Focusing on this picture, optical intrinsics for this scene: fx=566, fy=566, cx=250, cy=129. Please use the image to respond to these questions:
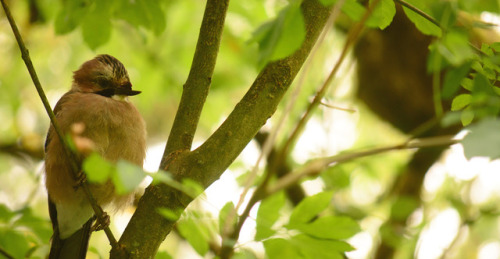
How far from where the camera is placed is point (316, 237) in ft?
8.89

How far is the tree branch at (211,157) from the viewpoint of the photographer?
9.95 ft

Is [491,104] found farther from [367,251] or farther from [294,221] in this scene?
[367,251]

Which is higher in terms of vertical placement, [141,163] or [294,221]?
[141,163]

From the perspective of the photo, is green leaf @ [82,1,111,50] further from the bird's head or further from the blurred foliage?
the bird's head

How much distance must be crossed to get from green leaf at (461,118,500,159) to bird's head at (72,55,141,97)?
3293 mm

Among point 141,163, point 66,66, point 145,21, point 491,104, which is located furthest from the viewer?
point 66,66

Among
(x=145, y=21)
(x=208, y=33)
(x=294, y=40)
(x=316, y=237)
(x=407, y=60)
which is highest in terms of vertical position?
(x=407, y=60)

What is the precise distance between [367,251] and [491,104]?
13.8ft

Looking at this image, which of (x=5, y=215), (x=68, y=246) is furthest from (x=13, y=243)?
(x=68, y=246)

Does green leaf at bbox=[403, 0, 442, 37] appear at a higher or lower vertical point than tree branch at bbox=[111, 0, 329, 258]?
higher

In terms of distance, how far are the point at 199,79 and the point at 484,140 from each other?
6.33ft

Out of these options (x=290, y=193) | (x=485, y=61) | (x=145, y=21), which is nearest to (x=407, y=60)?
(x=290, y=193)

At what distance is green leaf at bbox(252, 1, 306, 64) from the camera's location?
2.02 metres

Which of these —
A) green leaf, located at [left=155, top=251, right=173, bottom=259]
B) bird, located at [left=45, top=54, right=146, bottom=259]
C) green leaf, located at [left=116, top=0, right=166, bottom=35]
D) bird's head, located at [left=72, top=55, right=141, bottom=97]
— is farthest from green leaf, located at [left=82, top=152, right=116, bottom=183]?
bird's head, located at [left=72, top=55, right=141, bottom=97]
